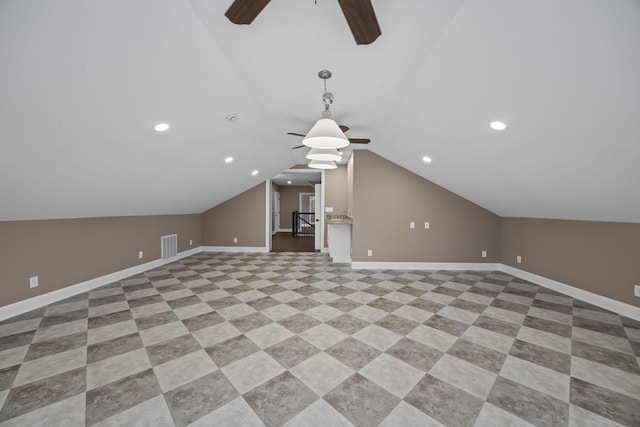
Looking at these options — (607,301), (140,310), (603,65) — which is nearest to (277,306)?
(140,310)

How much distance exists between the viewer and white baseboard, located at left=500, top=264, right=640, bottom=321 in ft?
10.8

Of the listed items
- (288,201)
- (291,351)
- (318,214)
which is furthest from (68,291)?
(288,201)

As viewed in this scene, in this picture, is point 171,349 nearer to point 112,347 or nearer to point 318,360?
point 112,347

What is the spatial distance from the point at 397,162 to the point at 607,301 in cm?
384

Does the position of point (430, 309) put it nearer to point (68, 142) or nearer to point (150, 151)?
point (150, 151)

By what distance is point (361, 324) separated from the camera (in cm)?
300

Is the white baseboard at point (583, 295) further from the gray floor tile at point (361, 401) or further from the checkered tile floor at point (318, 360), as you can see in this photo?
the gray floor tile at point (361, 401)

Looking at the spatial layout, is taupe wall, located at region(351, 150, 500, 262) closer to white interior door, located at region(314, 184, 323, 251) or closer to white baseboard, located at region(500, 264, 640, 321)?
white baseboard, located at region(500, 264, 640, 321)

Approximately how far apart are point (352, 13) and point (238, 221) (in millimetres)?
6946

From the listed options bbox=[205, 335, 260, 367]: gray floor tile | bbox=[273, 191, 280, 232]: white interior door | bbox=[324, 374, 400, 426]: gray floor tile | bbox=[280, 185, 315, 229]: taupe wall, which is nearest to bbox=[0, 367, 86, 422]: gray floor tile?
bbox=[205, 335, 260, 367]: gray floor tile

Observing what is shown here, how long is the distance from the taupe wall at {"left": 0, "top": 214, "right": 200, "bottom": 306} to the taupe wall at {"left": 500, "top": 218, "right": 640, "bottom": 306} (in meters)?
7.77

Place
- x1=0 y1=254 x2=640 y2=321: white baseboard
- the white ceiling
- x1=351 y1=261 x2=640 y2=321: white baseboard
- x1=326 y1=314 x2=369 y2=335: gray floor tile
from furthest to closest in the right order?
x1=351 y1=261 x2=640 y2=321: white baseboard
x1=0 y1=254 x2=640 y2=321: white baseboard
x1=326 y1=314 x2=369 y2=335: gray floor tile
the white ceiling

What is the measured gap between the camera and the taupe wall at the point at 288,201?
14156 millimetres

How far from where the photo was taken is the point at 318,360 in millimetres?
2291
